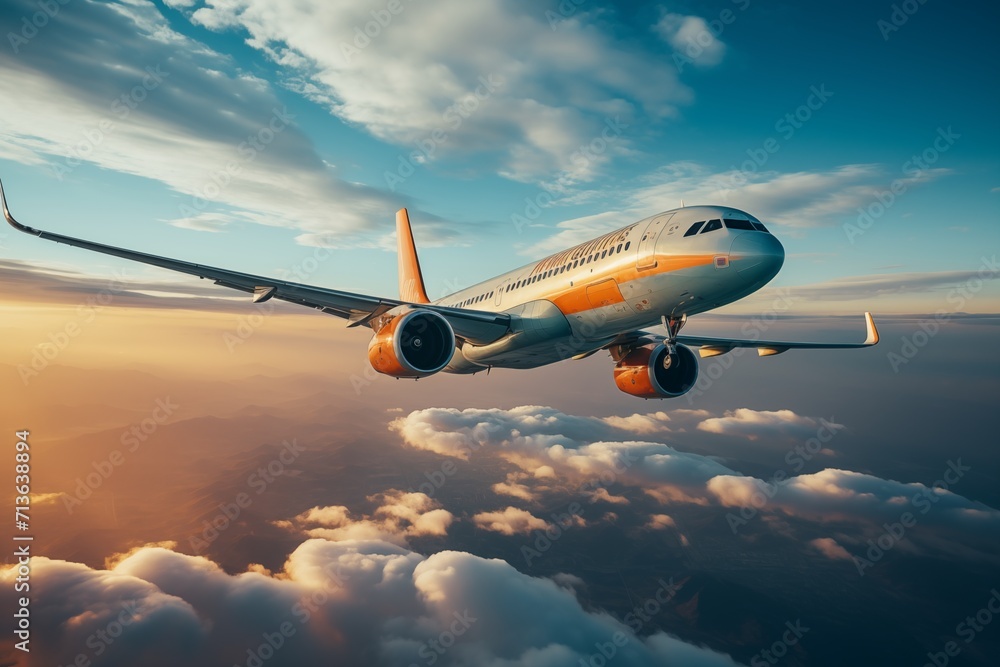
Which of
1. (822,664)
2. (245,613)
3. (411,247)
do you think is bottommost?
(822,664)

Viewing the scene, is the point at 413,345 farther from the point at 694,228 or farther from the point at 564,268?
the point at 694,228

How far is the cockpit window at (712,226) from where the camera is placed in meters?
15.7

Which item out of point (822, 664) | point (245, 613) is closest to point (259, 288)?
point (245, 613)

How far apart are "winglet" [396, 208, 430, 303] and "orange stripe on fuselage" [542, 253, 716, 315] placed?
64.2 ft

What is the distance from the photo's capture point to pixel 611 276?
18.2m

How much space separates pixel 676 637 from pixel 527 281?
8087 inches

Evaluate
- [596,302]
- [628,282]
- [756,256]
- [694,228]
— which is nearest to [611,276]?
[628,282]

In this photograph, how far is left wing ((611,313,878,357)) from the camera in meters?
24.7

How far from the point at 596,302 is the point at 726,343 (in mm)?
10923

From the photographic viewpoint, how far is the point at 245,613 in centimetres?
16375

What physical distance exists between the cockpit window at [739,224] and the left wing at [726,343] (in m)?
9.47

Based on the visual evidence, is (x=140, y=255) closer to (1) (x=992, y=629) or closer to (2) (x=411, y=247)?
(2) (x=411, y=247)


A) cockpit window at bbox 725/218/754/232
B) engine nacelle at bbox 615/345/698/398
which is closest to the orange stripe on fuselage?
cockpit window at bbox 725/218/754/232

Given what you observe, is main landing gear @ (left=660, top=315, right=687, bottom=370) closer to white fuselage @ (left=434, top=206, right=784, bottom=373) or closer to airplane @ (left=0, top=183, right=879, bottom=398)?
airplane @ (left=0, top=183, right=879, bottom=398)
